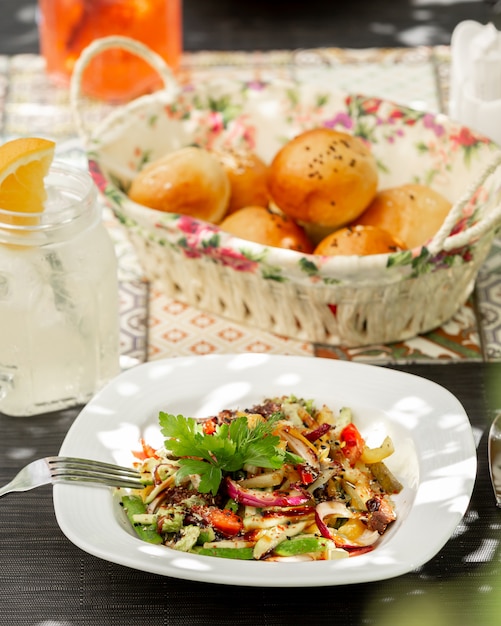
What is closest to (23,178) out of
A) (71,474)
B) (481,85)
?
(71,474)

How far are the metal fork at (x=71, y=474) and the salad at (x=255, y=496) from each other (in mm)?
22

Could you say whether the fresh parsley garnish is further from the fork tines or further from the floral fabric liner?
the floral fabric liner

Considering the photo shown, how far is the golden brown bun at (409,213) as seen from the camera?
63.5 inches

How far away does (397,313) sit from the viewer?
155cm

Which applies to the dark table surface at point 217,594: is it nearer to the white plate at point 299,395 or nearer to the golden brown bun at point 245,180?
the white plate at point 299,395

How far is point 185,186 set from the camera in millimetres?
1615

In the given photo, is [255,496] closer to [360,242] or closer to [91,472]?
[91,472]

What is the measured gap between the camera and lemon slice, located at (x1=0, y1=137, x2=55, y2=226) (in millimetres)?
1251

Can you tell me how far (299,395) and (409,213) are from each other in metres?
0.44

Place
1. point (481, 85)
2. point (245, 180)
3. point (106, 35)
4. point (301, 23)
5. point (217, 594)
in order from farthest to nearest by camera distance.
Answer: point (301, 23) → point (106, 35) → point (481, 85) → point (245, 180) → point (217, 594)

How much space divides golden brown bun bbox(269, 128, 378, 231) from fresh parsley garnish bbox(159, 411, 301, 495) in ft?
1.78

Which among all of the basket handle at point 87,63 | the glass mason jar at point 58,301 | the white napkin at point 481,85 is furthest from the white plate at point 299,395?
the white napkin at point 481,85

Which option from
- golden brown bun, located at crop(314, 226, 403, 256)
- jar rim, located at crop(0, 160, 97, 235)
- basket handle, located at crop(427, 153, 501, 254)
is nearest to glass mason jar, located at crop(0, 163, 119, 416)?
jar rim, located at crop(0, 160, 97, 235)

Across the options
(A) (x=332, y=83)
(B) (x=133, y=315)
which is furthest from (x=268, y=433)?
(A) (x=332, y=83)
